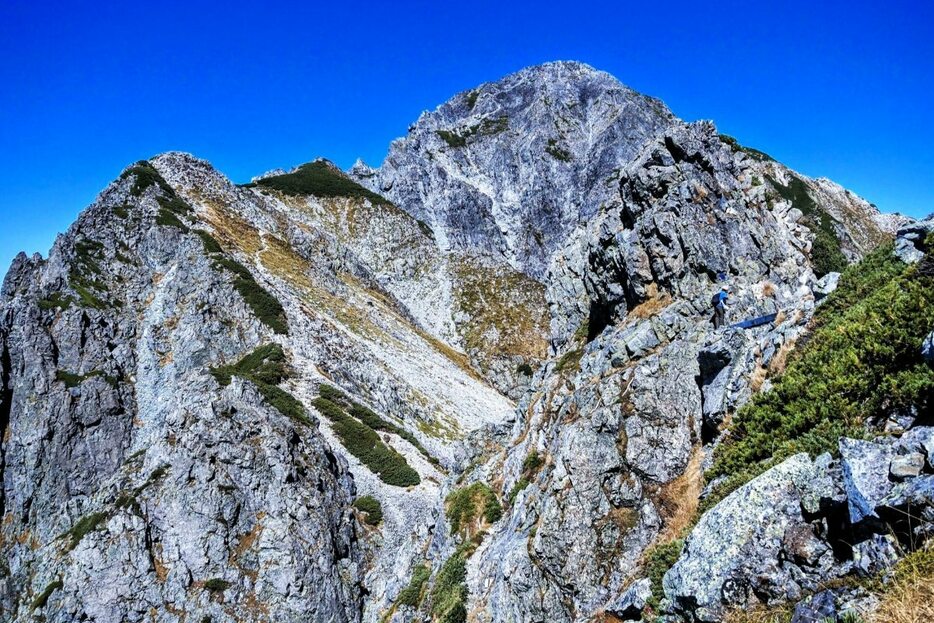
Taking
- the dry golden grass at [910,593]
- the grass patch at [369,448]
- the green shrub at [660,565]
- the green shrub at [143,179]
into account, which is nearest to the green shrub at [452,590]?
the green shrub at [660,565]

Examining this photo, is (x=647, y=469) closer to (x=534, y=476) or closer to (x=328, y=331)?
(x=534, y=476)

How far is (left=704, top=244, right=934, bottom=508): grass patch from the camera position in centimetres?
1025

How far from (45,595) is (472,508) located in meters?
30.1

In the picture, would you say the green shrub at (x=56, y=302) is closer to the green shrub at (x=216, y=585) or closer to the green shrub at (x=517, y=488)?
the green shrub at (x=216, y=585)

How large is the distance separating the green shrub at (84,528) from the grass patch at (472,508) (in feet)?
86.2

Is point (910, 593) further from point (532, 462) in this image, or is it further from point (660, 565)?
point (532, 462)

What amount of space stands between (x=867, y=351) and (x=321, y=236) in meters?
114

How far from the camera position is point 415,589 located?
24547mm

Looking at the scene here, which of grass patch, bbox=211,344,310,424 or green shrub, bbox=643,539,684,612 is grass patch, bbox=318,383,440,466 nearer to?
grass patch, bbox=211,344,310,424

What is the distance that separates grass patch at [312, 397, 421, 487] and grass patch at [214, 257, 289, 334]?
52.6 feet

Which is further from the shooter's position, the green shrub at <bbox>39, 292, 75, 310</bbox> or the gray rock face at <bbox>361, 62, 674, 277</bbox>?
the gray rock face at <bbox>361, 62, 674, 277</bbox>

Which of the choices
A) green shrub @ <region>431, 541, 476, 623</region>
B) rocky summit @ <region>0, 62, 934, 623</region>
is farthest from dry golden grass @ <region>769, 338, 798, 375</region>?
green shrub @ <region>431, 541, 476, 623</region>

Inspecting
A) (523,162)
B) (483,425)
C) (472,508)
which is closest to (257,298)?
(483,425)

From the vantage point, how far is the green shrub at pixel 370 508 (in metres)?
43.1
